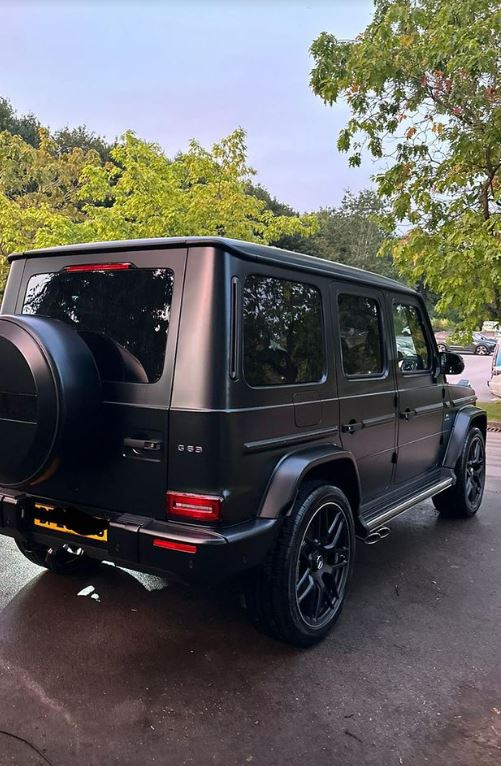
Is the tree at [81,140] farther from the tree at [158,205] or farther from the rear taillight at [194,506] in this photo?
the rear taillight at [194,506]

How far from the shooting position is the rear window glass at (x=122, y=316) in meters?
2.72

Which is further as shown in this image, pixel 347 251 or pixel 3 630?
pixel 347 251

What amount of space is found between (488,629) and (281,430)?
1768 mm

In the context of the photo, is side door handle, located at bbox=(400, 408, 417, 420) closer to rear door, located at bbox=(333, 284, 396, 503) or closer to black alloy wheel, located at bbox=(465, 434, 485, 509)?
rear door, located at bbox=(333, 284, 396, 503)

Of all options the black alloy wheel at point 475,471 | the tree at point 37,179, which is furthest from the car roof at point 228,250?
the tree at point 37,179

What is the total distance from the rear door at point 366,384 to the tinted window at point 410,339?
24cm

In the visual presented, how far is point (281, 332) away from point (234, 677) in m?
1.74

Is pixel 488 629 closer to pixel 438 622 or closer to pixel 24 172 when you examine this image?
pixel 438 622

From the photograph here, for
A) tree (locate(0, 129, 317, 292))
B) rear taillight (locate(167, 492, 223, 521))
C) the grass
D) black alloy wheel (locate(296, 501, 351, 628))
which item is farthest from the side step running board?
the grass

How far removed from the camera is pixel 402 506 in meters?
3.93

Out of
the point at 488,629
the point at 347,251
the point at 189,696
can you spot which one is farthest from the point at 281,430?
the point at 347,251

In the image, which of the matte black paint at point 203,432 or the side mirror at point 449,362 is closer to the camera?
the matte black paint at point 203,432

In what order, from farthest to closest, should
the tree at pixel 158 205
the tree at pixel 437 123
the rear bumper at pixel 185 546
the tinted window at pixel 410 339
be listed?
the tree at pixel 158 205 → the tree at pixel 437 123 → the tinted window at pixel 410 339 → the rear bumper at pixel 185 546

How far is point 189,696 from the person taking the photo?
102 inches
